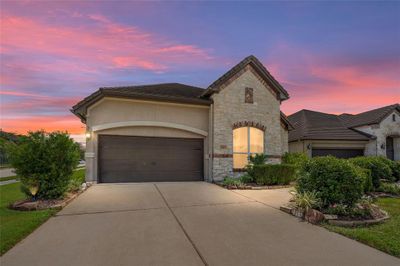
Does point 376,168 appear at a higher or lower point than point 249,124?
lower

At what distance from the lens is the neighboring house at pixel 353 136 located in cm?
1920

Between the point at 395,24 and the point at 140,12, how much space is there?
43.0 ft

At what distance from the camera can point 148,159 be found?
481 inches

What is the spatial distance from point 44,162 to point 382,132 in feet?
85.8

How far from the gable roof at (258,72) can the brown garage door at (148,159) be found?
11.2 feet

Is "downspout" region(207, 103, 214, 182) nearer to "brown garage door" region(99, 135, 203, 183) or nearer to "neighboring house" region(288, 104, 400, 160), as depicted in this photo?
"brown garage door" region(99, 135, 203, 183)

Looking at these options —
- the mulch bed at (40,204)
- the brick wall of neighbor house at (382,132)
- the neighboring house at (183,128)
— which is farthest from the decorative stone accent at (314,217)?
the brick wall of neighbor house at (382,132)

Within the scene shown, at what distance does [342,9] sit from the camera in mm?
10422

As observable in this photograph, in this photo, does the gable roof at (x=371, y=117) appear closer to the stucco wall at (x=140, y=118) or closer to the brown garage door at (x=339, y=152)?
the brown garage door at (x=339, y=152)

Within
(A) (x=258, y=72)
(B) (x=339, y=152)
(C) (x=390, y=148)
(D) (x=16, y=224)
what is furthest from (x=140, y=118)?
(C) (x=390, y=148)

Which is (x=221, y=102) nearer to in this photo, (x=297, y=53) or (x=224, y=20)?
(x=224, y=20)

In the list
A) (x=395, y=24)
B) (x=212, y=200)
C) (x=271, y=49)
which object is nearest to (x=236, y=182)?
(x=212, y=200)

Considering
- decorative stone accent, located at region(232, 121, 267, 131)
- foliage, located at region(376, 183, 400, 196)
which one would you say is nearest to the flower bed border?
decorative stone accent, located at region(232, 121, 267, 131)

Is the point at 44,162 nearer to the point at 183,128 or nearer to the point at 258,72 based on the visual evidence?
the point at 183,128
